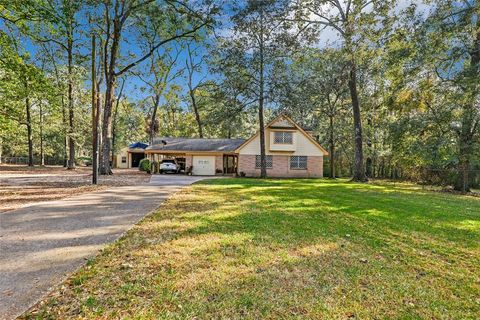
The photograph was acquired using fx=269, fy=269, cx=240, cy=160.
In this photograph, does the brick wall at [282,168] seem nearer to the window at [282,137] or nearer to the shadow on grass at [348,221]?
the window at [282,137]

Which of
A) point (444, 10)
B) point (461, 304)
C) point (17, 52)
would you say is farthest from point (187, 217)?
point (444, 10)

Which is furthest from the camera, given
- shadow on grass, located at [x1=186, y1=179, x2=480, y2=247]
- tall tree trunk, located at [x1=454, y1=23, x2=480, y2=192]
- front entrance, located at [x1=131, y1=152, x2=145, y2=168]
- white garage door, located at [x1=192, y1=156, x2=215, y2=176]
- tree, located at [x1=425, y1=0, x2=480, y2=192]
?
front entrance, located at [x1=131, y1=152, x2=145, y2=168]

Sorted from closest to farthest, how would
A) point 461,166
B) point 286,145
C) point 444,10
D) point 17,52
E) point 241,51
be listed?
point 17,52 → point 444,10 → point 461,166 → point 241,51 → point 286,145

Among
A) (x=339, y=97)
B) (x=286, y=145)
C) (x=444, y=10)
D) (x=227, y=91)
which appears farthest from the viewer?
(x=339, y=97)

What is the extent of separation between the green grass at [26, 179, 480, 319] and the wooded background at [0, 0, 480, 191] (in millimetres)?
8732

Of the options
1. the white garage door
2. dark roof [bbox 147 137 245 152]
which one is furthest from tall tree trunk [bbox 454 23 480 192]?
the white garage door

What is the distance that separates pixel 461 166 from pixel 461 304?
17.5m

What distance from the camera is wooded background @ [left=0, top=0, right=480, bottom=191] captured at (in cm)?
1156

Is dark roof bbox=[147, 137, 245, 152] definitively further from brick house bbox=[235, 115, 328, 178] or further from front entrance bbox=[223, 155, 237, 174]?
brick house bbox=[235, 115, 328, 178]

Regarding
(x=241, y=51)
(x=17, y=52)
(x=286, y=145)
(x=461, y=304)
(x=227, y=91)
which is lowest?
(x=461, y=304)

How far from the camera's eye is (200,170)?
26.2 metres

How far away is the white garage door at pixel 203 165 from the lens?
26.2 meters

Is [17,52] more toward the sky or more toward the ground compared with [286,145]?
more toward the sky

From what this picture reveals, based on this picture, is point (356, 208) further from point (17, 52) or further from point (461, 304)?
point (17, 52)
